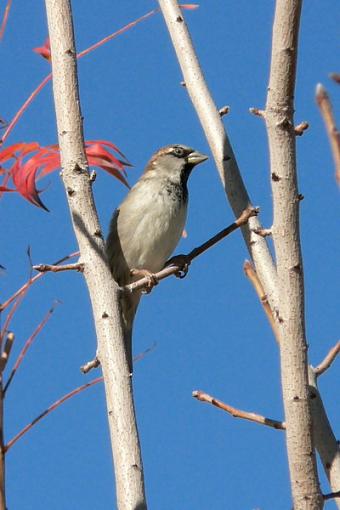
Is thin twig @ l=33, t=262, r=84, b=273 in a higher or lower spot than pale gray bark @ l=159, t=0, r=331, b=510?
higher

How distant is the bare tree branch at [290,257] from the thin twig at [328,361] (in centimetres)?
24

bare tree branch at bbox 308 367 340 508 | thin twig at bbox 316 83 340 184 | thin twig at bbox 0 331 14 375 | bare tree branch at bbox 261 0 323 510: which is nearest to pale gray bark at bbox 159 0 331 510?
bare tree branch at bbox 261 0 323 510

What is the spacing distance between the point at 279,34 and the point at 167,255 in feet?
12.0

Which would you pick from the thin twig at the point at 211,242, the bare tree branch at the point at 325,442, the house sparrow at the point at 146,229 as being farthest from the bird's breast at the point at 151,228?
the bare tree branch at the point at 325,442

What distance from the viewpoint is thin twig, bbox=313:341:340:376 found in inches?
82.7

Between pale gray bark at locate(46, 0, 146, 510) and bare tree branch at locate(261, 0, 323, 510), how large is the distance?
0.37 meters

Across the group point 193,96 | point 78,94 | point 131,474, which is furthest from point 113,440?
point 193,96

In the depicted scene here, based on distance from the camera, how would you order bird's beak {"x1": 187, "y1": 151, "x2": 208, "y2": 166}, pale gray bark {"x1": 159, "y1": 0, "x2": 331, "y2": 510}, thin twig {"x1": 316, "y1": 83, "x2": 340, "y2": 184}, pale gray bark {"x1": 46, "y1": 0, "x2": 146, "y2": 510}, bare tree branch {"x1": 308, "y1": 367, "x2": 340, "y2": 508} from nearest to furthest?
thin twig {"x1": 316, "y1": 83, "x2": 340, "y2": 184} < pale gray bark {"x1": 159, "y1": 0, "x2": 331, "y2": 510} < pale gray bark {"x1": 46, "y1": 0, "x2": 146, "y2": 510} < bare tree branch {"x1": 308, "y1": 367, "x2": 340, "y2": 508} < bird's beak {"x1": 187, "y1": 151, "x2": 208, "y2": 166}

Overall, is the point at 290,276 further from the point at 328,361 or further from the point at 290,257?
the point at 328,361

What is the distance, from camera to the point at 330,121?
868 mm

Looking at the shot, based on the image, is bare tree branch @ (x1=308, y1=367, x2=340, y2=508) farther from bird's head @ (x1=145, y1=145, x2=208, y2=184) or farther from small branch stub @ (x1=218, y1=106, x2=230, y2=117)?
bird's head @ (x1=145, y1=145, x2=208, y2=184)

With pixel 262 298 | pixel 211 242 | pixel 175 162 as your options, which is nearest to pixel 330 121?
pixel 262 298

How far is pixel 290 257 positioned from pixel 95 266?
0.62 metres

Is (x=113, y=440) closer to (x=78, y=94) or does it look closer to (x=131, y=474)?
(x=131, y=474)
